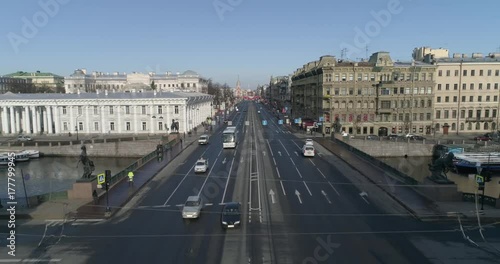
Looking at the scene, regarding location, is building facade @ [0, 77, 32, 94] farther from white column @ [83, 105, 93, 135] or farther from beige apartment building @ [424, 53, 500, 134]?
beige apartment building @ [424, 53, 500, 134]

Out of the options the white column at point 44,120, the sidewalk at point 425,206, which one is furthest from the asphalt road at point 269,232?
the white column at point 44,120

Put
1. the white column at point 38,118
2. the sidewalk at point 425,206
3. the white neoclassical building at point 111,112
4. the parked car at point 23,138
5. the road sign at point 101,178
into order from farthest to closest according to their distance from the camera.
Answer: the white column at point 38,118 → the white neoclassical building at point 111,112 → the parked car at point 23,138 → the road sign at point 101,178 → the sidewalk at point 425,206

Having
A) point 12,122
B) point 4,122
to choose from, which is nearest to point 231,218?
point 12,122

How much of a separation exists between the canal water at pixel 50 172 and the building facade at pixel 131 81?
87766mm

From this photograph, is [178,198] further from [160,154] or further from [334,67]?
[334,67]

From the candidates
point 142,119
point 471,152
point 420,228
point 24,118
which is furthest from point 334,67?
point 24,118

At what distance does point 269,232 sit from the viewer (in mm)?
21062

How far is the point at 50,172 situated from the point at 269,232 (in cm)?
4477

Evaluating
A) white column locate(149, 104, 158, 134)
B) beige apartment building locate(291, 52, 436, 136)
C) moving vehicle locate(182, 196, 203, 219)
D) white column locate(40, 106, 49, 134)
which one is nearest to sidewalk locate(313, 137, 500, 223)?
moving vehicle locate(182, 196, 203, 219)

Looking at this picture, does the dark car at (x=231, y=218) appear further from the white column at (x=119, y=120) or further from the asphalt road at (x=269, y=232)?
the white column at (x=119, y=120)

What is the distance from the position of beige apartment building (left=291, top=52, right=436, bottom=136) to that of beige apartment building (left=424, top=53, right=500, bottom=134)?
3.08 m

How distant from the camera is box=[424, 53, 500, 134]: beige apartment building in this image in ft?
242

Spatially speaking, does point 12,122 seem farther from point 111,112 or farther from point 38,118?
point 111,112

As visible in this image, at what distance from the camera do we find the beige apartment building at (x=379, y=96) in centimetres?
7294
